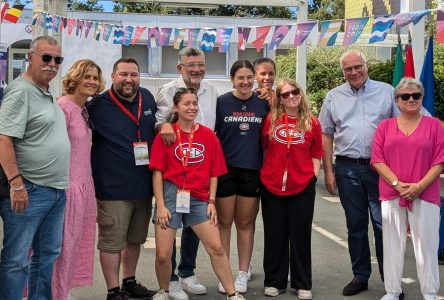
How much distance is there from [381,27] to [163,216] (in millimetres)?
3564

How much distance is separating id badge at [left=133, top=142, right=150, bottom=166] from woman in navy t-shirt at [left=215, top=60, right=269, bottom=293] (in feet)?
2.20

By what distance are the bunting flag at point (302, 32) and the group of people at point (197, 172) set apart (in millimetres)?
2543

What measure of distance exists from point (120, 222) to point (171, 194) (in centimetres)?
45

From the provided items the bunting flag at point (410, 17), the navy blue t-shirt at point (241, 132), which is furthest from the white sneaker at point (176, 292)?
the bunting flag at point (410, 17)

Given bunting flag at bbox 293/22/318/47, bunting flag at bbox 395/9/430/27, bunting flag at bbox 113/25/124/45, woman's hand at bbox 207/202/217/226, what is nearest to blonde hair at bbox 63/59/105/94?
woman's hand at bbox 207/202/217/226

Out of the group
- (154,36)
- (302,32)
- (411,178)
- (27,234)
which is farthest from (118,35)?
(27,234)

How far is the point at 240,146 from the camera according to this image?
4969 millimetres

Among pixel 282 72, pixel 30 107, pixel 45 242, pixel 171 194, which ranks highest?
pixel 282 72

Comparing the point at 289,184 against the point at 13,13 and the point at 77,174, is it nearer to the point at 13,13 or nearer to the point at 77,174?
the point at 77,174

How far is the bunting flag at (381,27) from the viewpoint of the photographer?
662 centimetres

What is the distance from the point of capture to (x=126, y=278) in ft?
16.5

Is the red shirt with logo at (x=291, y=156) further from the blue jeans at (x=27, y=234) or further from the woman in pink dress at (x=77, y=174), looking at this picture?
the blue jeans at (x=27, y=234)

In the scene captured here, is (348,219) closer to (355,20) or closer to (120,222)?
(120,222)

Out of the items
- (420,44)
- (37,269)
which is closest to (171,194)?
(37,269)
